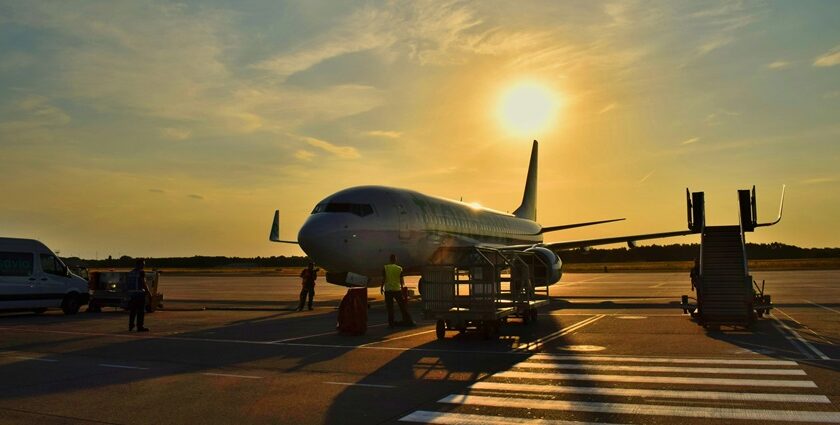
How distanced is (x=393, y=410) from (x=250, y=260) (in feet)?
544

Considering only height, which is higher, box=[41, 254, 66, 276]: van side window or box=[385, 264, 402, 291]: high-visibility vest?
box=[41, 254, 66, 276]: van side window

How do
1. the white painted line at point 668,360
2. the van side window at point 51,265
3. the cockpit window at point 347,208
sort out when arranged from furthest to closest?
1. the cockpit window at point 347,208
2. the van side window at point 51,265
3. the white painted line at point 668,360

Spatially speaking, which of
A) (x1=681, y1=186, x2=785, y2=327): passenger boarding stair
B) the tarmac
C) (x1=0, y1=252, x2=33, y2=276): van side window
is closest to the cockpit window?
the tarmac

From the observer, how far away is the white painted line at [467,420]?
7.48 meters

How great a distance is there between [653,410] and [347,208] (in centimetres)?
1780

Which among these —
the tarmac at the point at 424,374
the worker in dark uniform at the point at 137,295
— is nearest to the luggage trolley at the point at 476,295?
the tarmac at the point at 424,374

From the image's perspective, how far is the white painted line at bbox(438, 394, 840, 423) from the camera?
7.61m

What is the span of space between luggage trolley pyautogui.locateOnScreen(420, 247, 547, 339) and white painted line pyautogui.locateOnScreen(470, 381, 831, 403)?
6060 mm

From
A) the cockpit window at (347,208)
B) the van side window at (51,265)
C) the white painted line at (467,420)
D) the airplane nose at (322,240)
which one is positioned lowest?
the white painted line at (467,420)

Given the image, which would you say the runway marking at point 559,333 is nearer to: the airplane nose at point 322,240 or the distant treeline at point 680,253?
the airplane nose at point 322,240

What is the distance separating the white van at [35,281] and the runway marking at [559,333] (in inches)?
686

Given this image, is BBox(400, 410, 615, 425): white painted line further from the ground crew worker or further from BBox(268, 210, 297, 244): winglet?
BBox(268, 210, 297, 244): winglet

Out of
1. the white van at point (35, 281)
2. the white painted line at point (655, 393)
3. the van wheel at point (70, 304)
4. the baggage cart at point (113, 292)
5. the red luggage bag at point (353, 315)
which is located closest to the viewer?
the white painted line at point (655, 393)

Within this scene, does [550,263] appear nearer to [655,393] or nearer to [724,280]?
[724,280]
